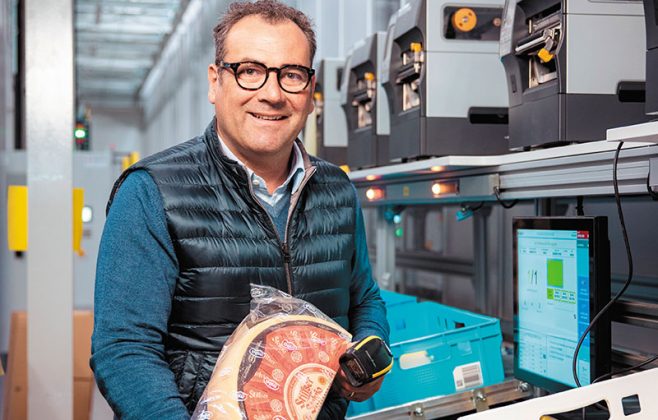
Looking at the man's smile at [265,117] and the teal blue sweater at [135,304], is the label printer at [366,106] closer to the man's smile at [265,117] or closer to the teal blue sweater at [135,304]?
the man's smile at [265,117]

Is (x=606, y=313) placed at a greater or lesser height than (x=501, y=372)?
greater

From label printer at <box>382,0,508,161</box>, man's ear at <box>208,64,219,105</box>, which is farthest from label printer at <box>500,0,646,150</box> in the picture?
man's ear at <box>208,64,219,105</box>

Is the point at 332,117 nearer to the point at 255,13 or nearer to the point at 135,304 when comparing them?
the point at 255,13

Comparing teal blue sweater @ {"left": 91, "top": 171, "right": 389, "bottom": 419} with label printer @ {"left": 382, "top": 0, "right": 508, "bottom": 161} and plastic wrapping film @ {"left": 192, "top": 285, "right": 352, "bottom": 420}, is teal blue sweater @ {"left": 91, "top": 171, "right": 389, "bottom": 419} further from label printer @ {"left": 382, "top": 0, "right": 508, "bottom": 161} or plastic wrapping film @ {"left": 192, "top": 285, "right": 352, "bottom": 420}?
label printer @ {"left": 382, "top": 0, "right": 508, "bottom": 161}

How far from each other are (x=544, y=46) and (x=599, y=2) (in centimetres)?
18

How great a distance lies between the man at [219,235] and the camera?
58.9 inches

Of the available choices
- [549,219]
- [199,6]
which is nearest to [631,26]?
[549,219]

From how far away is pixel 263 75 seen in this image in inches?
63.1

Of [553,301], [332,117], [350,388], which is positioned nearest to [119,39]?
[332,117]

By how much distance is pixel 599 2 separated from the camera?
7.01ft

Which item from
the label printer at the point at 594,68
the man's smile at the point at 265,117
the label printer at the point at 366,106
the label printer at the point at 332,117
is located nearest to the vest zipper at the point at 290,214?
the man's smile at the point at 265,117

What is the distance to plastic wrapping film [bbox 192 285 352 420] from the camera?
1417 mm

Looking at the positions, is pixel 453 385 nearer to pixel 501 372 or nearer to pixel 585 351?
pixel 501 372

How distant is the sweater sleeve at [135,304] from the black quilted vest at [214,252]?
0.11 feet
